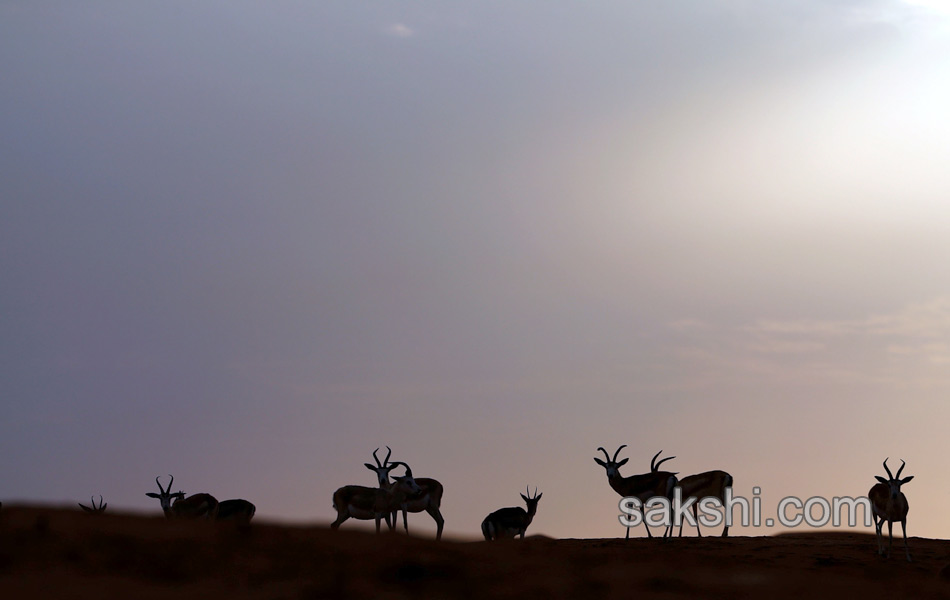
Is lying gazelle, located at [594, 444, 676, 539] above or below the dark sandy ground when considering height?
above

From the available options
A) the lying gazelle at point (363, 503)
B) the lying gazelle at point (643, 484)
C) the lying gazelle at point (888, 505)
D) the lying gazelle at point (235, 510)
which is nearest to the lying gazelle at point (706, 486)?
the lying gazelle at point (643, 484)

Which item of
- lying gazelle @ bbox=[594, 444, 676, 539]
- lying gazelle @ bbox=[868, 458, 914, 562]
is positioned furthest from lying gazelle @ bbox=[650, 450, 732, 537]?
lying gazelle @ bbox=[868, 458, 914, 562]

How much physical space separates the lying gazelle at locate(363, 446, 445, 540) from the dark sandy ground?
1009cm

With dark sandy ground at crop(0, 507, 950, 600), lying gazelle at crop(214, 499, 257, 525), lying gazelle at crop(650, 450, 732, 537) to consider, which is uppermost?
lying gazelle at crop(650, 450, 732, 537)

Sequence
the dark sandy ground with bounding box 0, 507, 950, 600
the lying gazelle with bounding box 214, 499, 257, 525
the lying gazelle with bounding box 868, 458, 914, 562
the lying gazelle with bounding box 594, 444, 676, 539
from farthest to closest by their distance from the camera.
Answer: the lying gazelle with bounding box 214, 499, 257, 525 < the lying gazelle with bounding box 594, 444, 676, 539 < the lying gazelle with bounding box 868, 458, 914, 562 < the dark sandy ground with bounding box 0, 507, 950, 600

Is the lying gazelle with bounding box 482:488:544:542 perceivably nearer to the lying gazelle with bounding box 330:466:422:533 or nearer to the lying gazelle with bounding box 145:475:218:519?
the lying gazelle with bounding box 330:466:422:533

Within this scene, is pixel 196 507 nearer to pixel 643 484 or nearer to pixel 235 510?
pixel 235 510

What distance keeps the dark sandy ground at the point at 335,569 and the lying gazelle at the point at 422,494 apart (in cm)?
1009

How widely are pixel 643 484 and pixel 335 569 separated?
1356cm

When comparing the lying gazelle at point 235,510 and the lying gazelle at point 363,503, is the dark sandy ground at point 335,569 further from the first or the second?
the lying gazelle at point 235,510

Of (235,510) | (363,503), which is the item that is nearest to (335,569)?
(363,503)

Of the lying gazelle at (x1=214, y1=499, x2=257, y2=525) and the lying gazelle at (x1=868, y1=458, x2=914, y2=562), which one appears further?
the lying gazelle at (x1=214, y1=499, x2=257, y2=525)

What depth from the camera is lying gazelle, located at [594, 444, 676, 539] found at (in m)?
29.2

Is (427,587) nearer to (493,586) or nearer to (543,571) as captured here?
(493,586)
